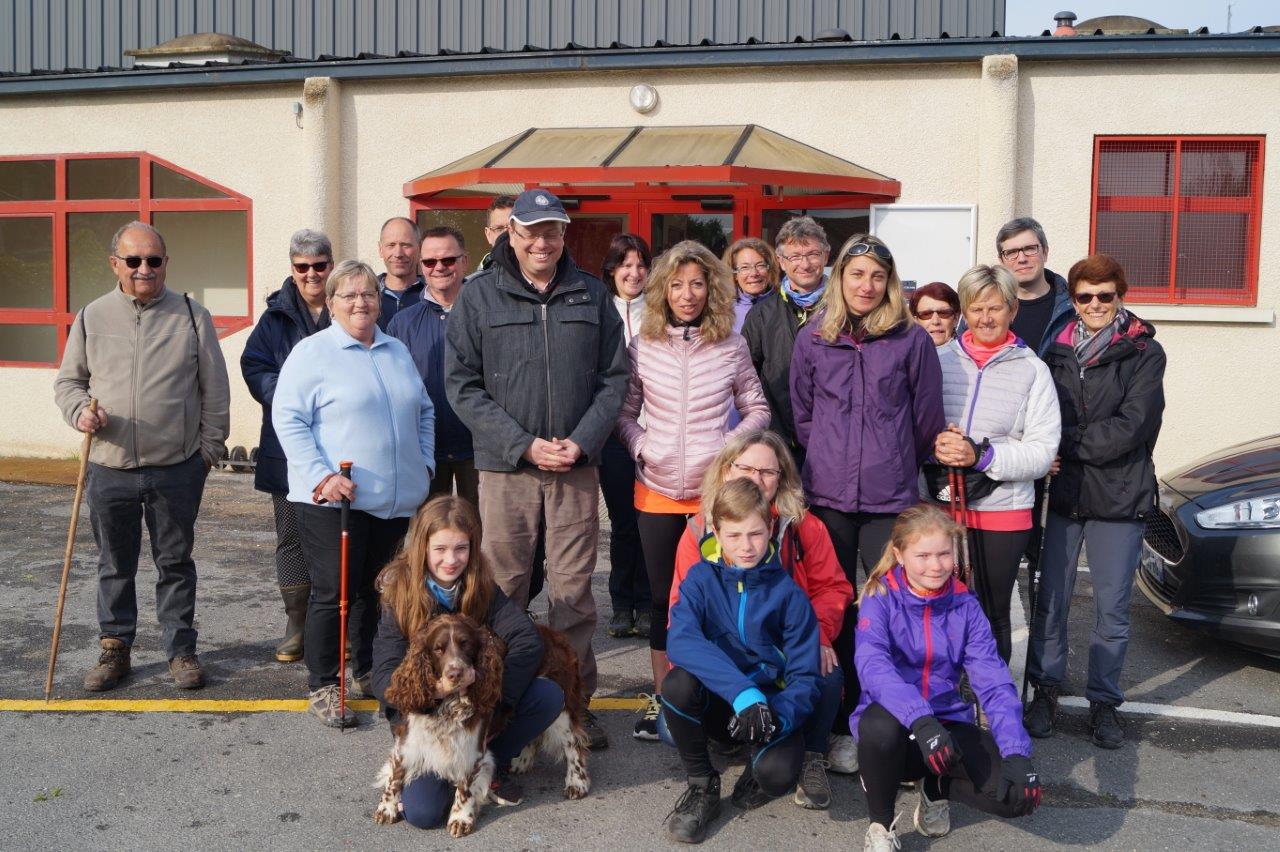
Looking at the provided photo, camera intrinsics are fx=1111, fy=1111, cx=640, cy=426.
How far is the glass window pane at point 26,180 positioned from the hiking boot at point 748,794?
1103cm

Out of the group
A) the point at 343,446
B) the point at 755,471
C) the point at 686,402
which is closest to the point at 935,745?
the point at 755,471

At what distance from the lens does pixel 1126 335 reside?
14.4 feet

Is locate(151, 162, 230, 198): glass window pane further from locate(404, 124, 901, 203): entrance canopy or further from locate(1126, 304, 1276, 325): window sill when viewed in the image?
locate(1126, 304, 1276, 325): window sill

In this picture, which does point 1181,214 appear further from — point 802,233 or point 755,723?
point 755,723

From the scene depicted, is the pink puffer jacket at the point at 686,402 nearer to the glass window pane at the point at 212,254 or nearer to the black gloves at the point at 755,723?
the black gloves at the point at 755,723

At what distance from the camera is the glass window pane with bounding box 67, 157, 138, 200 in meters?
11.6

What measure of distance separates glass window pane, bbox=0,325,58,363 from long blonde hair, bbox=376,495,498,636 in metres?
9.87

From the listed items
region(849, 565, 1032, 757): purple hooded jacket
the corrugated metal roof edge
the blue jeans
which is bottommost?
the blue jeans

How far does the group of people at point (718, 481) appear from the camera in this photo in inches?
147

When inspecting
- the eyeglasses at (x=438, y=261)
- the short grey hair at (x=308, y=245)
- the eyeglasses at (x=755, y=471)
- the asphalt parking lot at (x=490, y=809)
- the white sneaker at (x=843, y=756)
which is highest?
the short grey hair at (x=308, y=245)

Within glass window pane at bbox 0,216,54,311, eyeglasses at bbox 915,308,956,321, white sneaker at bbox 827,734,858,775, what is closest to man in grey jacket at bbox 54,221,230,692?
white sneaker at bbox 827,734,858,775

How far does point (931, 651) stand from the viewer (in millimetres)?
3729

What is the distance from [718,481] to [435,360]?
72.9 inches

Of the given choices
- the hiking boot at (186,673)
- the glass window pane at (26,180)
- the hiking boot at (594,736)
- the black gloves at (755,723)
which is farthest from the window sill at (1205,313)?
the glass window pane at (26,180)
